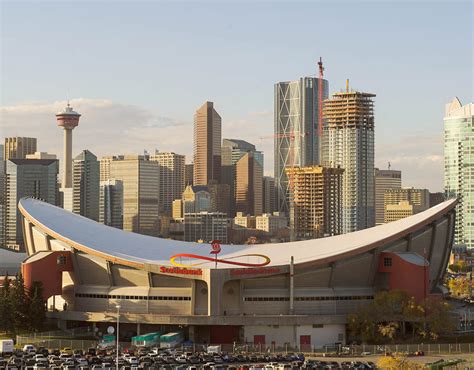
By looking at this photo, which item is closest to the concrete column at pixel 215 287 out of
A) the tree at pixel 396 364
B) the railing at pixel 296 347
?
the railing at pixel 296 347

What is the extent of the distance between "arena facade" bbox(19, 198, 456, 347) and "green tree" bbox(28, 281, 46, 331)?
2.42 meters

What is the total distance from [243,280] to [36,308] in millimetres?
21346

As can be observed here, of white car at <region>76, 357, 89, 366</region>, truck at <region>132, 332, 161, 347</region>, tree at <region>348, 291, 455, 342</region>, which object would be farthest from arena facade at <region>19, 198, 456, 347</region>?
white car at <region>76, 357, 89, 366</region>

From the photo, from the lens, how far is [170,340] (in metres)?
110

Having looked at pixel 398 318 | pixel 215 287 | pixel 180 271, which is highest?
pixel 180 271

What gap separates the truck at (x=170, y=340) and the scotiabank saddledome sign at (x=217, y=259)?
8190 mm

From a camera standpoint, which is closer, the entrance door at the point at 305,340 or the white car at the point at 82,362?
the white car at the point at 82,362

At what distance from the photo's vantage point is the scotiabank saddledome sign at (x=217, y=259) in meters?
117

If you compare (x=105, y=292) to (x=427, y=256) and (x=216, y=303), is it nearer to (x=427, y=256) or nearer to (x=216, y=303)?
(x=216, y=303)

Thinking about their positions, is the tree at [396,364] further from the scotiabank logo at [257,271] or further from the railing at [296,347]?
the scotiabank logo at [257,271]

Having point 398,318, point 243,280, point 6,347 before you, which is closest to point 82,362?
point 6,347

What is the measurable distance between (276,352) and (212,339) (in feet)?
32.7

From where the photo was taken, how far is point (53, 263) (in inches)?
4739

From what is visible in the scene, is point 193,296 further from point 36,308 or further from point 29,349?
point 29,349
